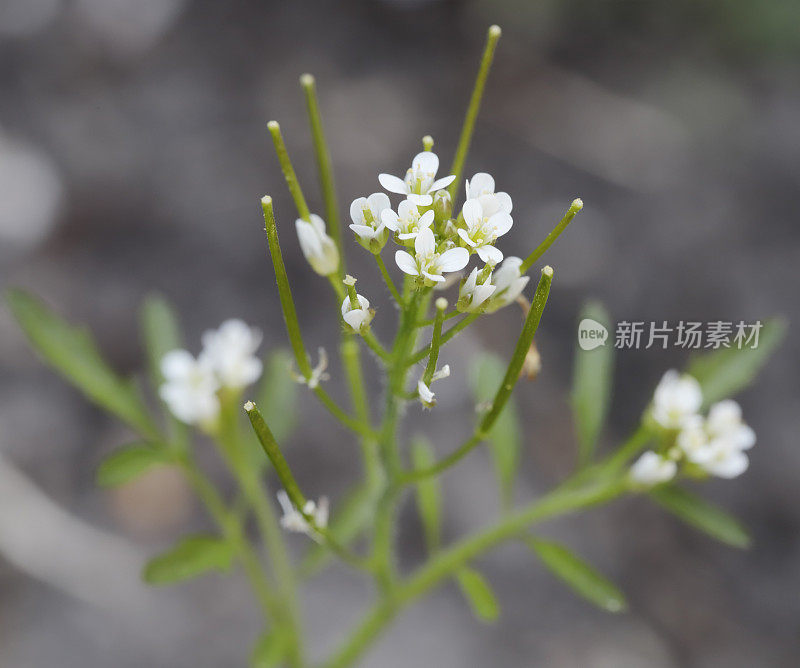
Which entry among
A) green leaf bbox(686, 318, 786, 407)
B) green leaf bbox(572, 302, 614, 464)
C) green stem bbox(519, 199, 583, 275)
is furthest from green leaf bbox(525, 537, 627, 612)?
green stem bbox(519, 199, 583, 275)

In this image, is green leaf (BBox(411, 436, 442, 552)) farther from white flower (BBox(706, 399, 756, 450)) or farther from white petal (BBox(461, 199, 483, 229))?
white petal (BBox(461, 199, 483, 229))

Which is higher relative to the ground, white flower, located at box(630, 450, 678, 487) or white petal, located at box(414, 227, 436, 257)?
white petal, located at box(414, 227, 436, 257)

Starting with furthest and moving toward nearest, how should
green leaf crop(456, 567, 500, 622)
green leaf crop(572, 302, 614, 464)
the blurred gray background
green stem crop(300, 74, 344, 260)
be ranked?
the blurred gray background, green leaf crop(572, 302, 614, 464), green leaf crop(456, 567, 500, 622), green stem crop(300, 74, 344, 260)

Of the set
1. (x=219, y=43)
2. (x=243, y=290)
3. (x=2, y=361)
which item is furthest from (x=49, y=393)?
(x=219, y=43)

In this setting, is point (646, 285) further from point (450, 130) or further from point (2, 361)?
point (2, 361)

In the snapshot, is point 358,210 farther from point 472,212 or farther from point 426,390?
point 426,390

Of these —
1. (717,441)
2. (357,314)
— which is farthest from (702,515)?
(357,314)

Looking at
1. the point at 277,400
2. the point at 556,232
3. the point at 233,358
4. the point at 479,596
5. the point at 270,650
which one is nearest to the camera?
the point at 556,232
